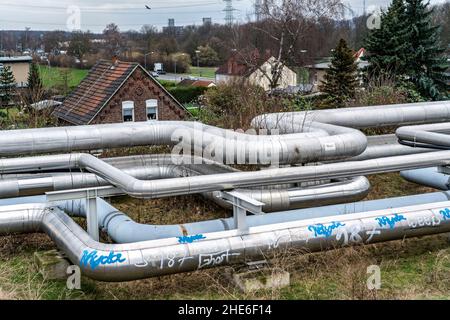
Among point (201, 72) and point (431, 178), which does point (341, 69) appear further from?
point (201, 72)

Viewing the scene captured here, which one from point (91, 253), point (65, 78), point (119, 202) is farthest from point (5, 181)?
A: point (65, 78)

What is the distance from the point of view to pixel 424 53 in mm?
24953

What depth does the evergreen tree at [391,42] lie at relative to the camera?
24688 mm

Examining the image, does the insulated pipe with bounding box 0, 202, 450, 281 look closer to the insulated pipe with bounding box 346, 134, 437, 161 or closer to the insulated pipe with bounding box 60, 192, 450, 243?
the insulated pipe with bounding box 60, 192, 450, 243

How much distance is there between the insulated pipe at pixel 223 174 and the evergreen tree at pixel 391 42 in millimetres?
17746

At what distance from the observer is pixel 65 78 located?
2728cm

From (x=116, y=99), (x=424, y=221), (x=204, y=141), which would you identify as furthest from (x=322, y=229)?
(x=116, y=99)

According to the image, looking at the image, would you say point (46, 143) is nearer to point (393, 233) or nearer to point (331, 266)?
point (331, 266)

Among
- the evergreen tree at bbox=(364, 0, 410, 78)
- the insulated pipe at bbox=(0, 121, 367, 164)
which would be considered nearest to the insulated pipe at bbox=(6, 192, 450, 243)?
the insulated pipe at bbox=(0, 121, 367, 164)

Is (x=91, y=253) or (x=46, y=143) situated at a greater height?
(x=46, y=143)

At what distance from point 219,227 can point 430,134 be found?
369 centimetres

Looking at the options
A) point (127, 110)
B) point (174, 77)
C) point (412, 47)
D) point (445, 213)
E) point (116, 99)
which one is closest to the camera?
point (445, 213)

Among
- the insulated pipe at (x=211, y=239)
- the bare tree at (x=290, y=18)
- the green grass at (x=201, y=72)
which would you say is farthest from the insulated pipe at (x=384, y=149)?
the green grass at (x=201, y=72)

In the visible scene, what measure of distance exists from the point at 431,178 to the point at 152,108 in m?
16.5
